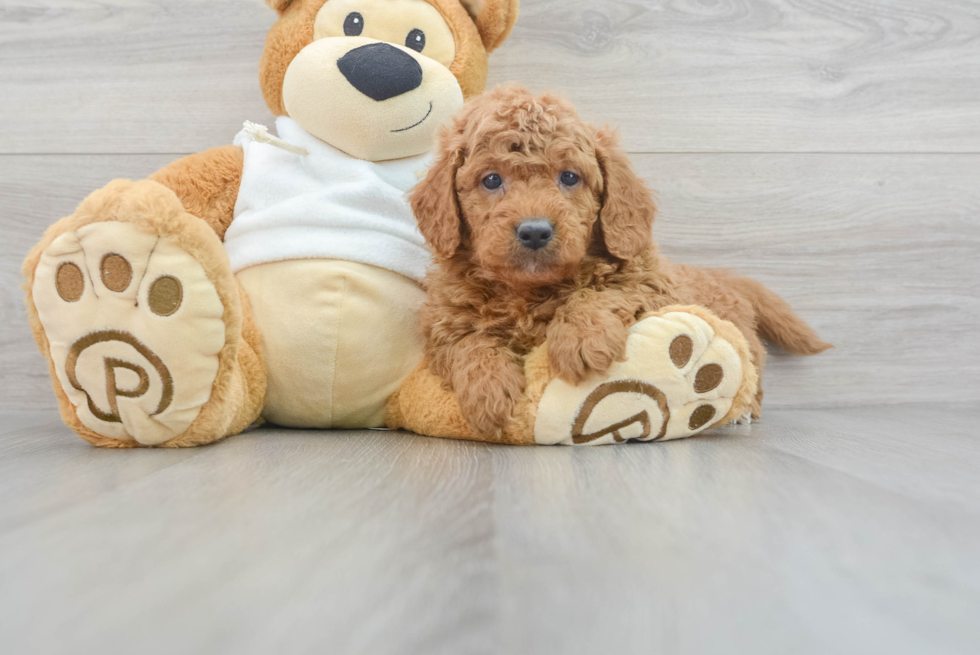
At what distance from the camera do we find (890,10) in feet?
4.62

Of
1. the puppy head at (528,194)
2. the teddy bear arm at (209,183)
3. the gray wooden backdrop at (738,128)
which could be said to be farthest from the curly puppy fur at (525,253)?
the gray wooden backdrop at (738,128)

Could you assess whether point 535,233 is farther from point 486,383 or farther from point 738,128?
point 738,128

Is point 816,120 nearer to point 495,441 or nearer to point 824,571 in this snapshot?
point 495,441

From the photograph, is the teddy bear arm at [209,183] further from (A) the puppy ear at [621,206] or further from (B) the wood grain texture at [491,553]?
(A) the puppy ear at [621,206]

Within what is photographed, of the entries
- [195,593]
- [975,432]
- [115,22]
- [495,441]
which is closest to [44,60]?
[115,22]

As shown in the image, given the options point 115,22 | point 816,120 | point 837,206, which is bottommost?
point 837,206

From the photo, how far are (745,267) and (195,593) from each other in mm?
1241

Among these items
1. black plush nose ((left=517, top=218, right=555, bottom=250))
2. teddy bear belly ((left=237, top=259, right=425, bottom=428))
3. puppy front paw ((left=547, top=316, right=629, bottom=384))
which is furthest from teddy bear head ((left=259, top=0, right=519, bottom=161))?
puppy front paw ((left=547, top=316, right=629, bottom=384))

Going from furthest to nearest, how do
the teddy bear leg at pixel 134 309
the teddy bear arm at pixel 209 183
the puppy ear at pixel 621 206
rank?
the teddy bear arm at pixel 209 183, the puppy ear at pixel 621 206, the teddy bear leg at pixel 134 309

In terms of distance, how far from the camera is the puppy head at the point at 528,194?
0.88m

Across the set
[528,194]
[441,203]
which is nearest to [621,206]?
[528,194]

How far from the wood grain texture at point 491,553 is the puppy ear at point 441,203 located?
11.8 inches

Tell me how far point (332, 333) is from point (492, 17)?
1.98 feet

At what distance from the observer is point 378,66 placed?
1018 millimetres
